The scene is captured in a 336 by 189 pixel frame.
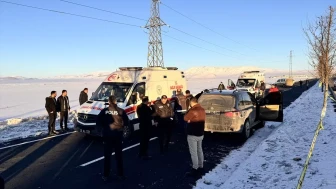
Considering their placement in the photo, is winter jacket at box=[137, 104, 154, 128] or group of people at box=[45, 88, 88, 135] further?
group of people at box=[45, 88, 88, 135]

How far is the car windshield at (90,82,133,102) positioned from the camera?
34.8ft

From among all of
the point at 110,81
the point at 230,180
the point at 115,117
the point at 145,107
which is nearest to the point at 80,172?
→ the point at 115,117

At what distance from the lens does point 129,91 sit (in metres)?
10.6

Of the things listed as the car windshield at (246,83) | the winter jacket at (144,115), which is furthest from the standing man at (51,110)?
the car windshield at (246,83)

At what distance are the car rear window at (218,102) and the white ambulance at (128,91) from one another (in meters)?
2.40

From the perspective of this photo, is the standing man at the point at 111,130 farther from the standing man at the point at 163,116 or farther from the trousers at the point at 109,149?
the standing man at the point at 163,116

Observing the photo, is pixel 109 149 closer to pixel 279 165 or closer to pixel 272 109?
pixel 279 165

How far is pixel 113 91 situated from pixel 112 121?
15.6ft

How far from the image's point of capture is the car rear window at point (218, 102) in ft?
32.7

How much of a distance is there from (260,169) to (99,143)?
5.49 metres

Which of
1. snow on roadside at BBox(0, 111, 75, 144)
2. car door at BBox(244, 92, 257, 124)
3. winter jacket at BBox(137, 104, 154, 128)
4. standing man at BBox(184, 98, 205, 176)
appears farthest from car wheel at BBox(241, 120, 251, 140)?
snow on roadside at BBox(0, 111, 75, 144)

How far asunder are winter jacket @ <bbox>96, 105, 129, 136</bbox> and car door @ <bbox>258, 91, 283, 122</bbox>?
743 cm

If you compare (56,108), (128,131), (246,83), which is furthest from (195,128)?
(246,83)

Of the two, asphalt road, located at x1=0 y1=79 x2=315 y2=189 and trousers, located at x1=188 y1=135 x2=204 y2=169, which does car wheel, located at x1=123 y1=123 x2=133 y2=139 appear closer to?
asphalt road, located at x1=0 y1=79 x2=315 y2=189
